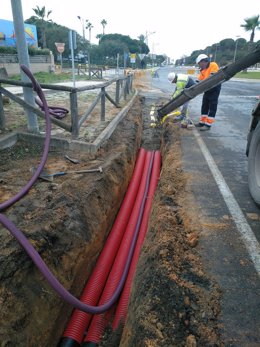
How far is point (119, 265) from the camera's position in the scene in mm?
3867

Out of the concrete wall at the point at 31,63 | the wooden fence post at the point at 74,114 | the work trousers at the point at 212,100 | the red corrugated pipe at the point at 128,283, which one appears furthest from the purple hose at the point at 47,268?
the concrete wall at the point at 31,63

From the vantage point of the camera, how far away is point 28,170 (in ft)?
14.5

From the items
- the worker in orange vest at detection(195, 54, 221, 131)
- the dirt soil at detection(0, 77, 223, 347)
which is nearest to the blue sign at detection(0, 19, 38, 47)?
the worker in orange vest at detection(195, 54, 221, 131)

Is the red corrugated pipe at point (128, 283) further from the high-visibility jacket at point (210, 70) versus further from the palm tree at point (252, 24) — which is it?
the palm tree at point (252, 24)

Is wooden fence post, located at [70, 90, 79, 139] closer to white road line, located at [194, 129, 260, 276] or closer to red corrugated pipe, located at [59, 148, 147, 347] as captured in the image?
red corrugated pipe, located at [59, 148, 147, 347]

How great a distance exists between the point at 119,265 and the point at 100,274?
281 millimetres

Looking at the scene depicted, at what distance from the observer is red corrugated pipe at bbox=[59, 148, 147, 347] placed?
3.17 m

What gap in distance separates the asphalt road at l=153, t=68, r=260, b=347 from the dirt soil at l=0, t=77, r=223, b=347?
0.12 meters

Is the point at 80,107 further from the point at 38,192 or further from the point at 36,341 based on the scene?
the point at 36,341

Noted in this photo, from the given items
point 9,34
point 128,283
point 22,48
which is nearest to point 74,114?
point 22,48

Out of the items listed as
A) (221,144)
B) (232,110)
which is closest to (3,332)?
(221,144)

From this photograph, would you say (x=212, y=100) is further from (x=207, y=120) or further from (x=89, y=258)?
(x=89, y=258)

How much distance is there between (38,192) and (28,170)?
70 centimetres

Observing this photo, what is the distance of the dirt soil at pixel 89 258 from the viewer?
89.2 inches
